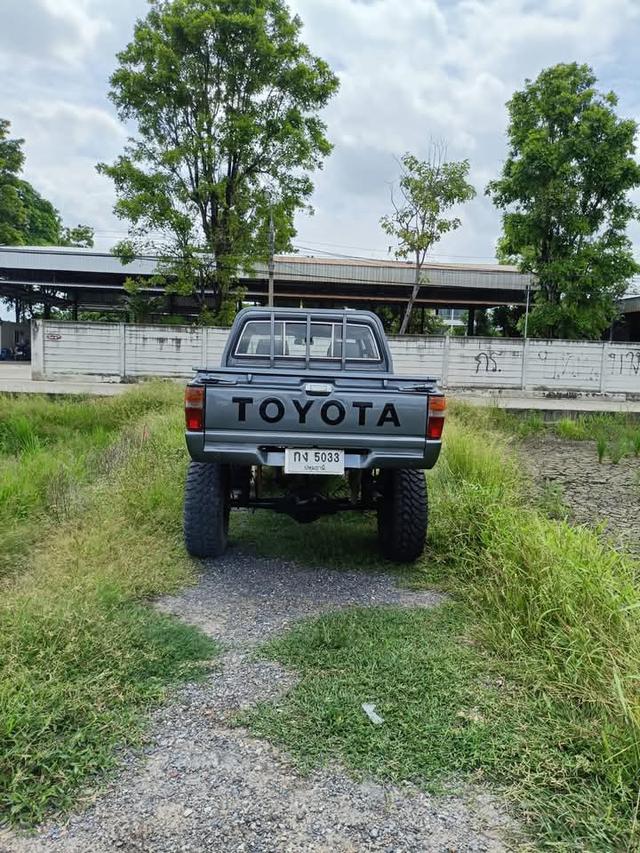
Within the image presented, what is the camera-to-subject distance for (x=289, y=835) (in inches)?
67.9

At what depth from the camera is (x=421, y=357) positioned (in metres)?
16.1

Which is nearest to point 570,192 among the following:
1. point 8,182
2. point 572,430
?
point 572,430

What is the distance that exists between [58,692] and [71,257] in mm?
26134

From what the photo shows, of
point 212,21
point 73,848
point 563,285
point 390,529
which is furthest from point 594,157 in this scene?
point 73,848

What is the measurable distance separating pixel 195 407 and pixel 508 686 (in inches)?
85.4

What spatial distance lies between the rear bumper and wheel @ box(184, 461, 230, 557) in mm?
306

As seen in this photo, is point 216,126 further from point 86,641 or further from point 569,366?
point 86,641

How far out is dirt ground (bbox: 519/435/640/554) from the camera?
15.6 ft

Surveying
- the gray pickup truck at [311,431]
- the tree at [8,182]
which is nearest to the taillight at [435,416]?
the gray pickup truck at [311,431]

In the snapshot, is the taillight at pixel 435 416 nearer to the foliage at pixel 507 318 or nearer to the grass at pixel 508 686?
the grass at pixel 508 686

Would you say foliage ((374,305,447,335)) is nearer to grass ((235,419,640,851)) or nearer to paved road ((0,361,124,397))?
paved road ((0,361,124,397))

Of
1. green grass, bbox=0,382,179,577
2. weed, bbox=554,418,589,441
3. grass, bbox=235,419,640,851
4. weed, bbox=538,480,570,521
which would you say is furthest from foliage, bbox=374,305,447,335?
grass, bbox=235,419,640,851

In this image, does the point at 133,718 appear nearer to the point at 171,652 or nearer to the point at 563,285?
the point at 171,652

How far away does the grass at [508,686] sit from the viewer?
1891 millimetres
